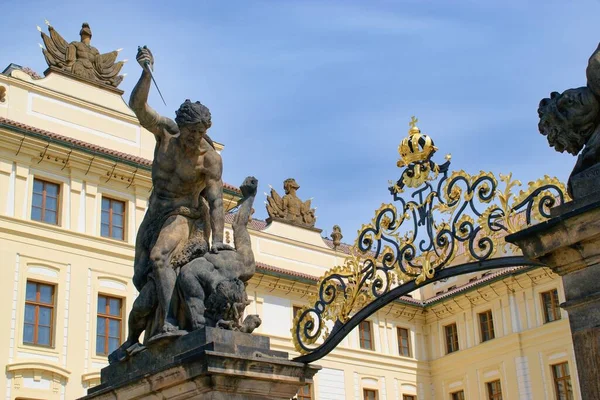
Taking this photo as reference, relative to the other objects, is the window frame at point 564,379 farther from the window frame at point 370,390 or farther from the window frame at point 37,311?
the window frame at point 37,311

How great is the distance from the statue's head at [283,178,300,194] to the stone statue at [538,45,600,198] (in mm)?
25293

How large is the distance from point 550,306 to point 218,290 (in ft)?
81.9

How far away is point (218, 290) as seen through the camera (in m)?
6.77

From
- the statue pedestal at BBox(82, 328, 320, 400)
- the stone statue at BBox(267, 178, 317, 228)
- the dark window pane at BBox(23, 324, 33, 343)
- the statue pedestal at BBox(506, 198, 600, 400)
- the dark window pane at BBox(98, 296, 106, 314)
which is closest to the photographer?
the statue pedestal at BBox(506, 198, 600, 400)

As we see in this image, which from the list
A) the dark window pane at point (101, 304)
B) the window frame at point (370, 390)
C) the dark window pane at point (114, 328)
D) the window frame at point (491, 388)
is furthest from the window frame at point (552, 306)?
the dark window pane at point (101, 304)

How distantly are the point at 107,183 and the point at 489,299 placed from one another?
558 inches

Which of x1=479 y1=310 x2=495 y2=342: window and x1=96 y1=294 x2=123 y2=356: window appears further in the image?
x1=479 y1=310 x2=495 y2=342: window

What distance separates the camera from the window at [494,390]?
3180 cm

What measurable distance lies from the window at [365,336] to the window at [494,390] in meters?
4.39

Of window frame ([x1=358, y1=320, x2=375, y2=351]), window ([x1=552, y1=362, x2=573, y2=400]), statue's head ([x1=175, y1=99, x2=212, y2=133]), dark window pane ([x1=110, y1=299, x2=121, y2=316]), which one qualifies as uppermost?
window frame ([x1=358, y1=320, x2=375, y2=351])

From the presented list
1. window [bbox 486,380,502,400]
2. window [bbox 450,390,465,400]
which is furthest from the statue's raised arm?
window [bbox 450,390,465,400]

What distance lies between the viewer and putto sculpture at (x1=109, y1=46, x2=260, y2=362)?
6883 mm

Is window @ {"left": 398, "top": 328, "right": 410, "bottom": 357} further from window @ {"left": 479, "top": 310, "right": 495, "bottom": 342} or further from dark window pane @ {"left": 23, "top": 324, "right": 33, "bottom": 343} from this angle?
dark window pane @ {"left": 23, "top": 324, "right": 33, "bottom": 343}

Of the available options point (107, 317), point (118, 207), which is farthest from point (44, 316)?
point (118, 207)
